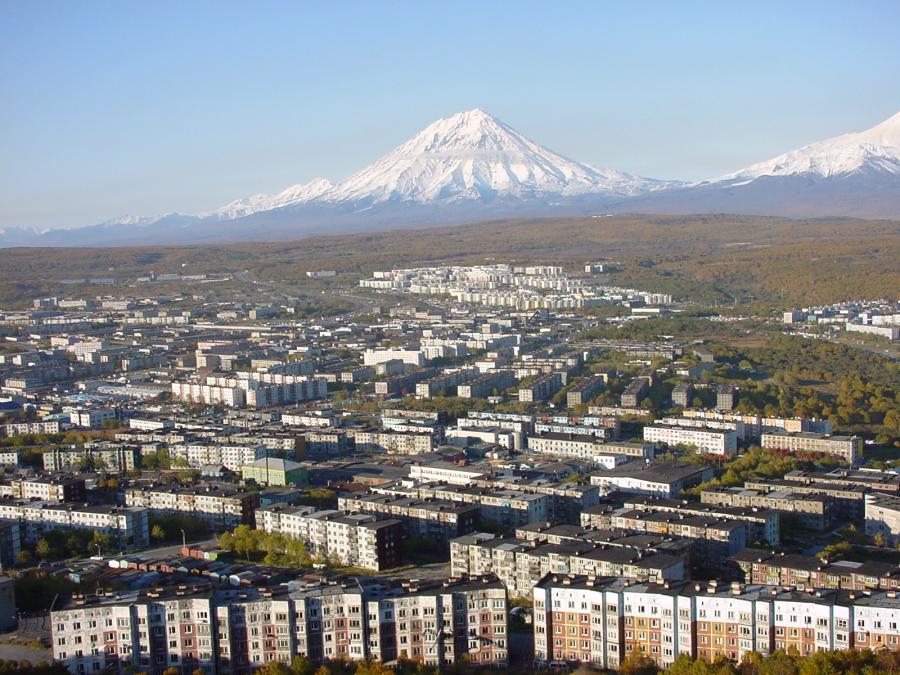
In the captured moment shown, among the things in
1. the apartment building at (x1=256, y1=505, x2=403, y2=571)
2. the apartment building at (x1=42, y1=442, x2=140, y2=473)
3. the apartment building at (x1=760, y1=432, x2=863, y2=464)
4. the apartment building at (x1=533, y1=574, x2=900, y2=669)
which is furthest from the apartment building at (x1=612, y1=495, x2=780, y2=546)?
the apartment building at (x1=42, y1=442, x2=140, y2=473)

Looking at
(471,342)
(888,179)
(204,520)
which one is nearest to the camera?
(204,520)

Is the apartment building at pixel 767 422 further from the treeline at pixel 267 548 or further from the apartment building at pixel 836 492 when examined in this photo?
the treeline at pixel 267 548

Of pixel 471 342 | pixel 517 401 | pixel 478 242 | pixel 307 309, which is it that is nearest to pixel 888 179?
pixel 478 242

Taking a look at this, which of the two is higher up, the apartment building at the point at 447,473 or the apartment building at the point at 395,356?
the apartment building at the point at 395,356

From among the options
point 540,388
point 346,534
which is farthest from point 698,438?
point 346,534

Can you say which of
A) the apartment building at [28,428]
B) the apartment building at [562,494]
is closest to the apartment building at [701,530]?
the apartment building at [562,494]

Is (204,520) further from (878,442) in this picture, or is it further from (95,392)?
(95,392)
